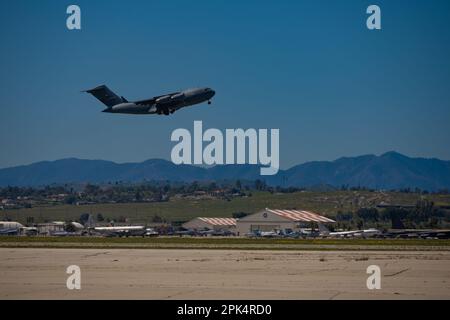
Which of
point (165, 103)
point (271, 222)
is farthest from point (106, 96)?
point (271, 222)

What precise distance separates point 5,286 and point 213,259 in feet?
71.0

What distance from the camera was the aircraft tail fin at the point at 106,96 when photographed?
102m

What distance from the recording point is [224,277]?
3988 centimetres

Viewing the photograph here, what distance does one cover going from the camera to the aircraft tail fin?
334 feet

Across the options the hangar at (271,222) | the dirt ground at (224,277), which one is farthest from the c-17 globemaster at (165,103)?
the hangar at (271,222)

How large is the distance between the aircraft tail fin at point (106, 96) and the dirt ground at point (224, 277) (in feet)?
149

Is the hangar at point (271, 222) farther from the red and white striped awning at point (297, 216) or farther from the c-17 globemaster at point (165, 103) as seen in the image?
the c-17 globemaster at point (165, 103)

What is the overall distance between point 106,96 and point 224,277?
65.4 meters

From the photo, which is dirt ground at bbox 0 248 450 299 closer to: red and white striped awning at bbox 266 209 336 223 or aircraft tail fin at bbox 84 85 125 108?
aircraft tail fin at bbox 84 85 125 108

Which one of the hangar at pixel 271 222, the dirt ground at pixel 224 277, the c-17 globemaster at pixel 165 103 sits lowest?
the hangar at pixel 271 222

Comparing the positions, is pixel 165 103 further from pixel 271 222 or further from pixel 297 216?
pixel 297 216
